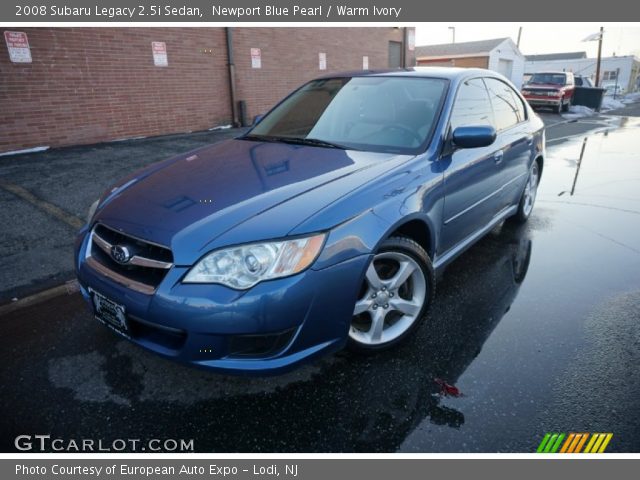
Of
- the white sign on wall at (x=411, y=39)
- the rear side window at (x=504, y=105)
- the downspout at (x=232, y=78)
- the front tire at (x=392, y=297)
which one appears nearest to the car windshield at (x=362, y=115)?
the front tire at (x=392, y=297)

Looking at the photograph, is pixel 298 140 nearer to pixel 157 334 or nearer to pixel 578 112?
pixel 157 334

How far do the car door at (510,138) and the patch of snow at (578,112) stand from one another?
16444mm

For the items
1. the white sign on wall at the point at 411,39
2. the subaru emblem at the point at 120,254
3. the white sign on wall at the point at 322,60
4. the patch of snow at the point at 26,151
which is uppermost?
the white sign on wall at the point at 411,39

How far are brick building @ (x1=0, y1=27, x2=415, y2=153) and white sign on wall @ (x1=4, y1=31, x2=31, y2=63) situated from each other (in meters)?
0.02

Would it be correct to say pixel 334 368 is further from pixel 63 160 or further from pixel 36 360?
pixel 63 160

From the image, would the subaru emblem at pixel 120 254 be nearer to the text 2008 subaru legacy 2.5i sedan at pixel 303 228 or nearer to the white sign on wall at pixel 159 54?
the text 2008 subaru legacy 2.5i sedan at pixel 303 228

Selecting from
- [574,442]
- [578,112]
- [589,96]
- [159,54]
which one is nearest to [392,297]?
[574,442]

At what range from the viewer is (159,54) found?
959cm

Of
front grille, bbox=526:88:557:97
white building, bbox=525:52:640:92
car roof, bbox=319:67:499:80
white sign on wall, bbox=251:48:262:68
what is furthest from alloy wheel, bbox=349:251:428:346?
white building, bbox=525:52:640:92

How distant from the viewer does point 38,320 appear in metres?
2.93

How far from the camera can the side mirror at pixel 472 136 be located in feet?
9.00

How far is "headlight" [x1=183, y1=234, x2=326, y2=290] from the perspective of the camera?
1.89m

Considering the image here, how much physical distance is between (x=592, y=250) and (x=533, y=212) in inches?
49.0
